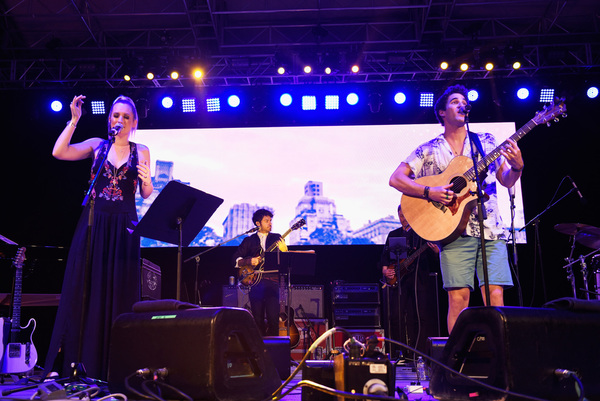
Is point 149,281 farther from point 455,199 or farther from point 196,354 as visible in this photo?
point 196,354

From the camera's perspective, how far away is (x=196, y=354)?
2391mm

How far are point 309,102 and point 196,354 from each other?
289 inches

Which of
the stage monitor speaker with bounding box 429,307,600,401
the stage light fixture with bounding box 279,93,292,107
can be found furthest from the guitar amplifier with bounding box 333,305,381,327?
the stage monitor speaker with bounding box 429,307,600,401

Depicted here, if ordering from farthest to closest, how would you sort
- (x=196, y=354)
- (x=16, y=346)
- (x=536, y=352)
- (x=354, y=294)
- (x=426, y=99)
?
(x=426, y=99) → (x=354, y=294) → (x=16, y=346) → (x=196, y=354) → (x=536, y=352)

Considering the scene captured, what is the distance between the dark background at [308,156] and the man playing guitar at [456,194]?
4.55 m

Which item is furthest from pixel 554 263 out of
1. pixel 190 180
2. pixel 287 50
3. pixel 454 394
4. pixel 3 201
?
pixel 3 201

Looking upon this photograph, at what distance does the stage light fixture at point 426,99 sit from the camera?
9180 millimetres

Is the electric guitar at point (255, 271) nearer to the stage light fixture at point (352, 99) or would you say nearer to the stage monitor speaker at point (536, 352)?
the stage light fixture at point (352, 99)

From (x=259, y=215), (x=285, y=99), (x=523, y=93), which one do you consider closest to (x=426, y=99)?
(x=523, y=93)

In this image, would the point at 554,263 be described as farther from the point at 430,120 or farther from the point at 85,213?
the point at 85,213

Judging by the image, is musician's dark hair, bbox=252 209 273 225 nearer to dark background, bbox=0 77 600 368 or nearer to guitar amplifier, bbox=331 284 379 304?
dark background, bbox=0 77 600 368

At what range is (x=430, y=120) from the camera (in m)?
9.45

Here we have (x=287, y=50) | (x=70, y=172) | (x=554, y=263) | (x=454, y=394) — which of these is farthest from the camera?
(x=70, y=172)

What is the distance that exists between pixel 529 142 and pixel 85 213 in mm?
7910
